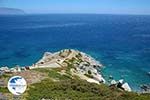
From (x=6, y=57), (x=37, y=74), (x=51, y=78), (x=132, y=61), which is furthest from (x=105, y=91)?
(x=6, y=57)

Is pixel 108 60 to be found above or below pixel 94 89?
below

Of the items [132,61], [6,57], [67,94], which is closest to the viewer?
[67,94]

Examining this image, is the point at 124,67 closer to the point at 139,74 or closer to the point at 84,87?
the point at 139,74

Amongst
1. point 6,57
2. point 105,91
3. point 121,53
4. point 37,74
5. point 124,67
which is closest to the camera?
point 105,91

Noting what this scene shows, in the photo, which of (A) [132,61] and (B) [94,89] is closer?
(B) [94,89]

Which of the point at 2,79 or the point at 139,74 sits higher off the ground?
the point at 2,79

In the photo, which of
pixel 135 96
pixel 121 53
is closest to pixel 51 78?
pixel 135 96

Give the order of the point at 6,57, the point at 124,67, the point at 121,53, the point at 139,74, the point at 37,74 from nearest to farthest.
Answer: the point at 37,74, the point at 139,74, the point at 124,67, the point at 6,57, the point at 121,53

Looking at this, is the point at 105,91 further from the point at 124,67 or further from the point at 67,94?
the point at 124,67

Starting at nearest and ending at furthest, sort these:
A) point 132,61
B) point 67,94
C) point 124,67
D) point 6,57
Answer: point 67,94 < point 124,67 < point 132,61 < point 6,57
